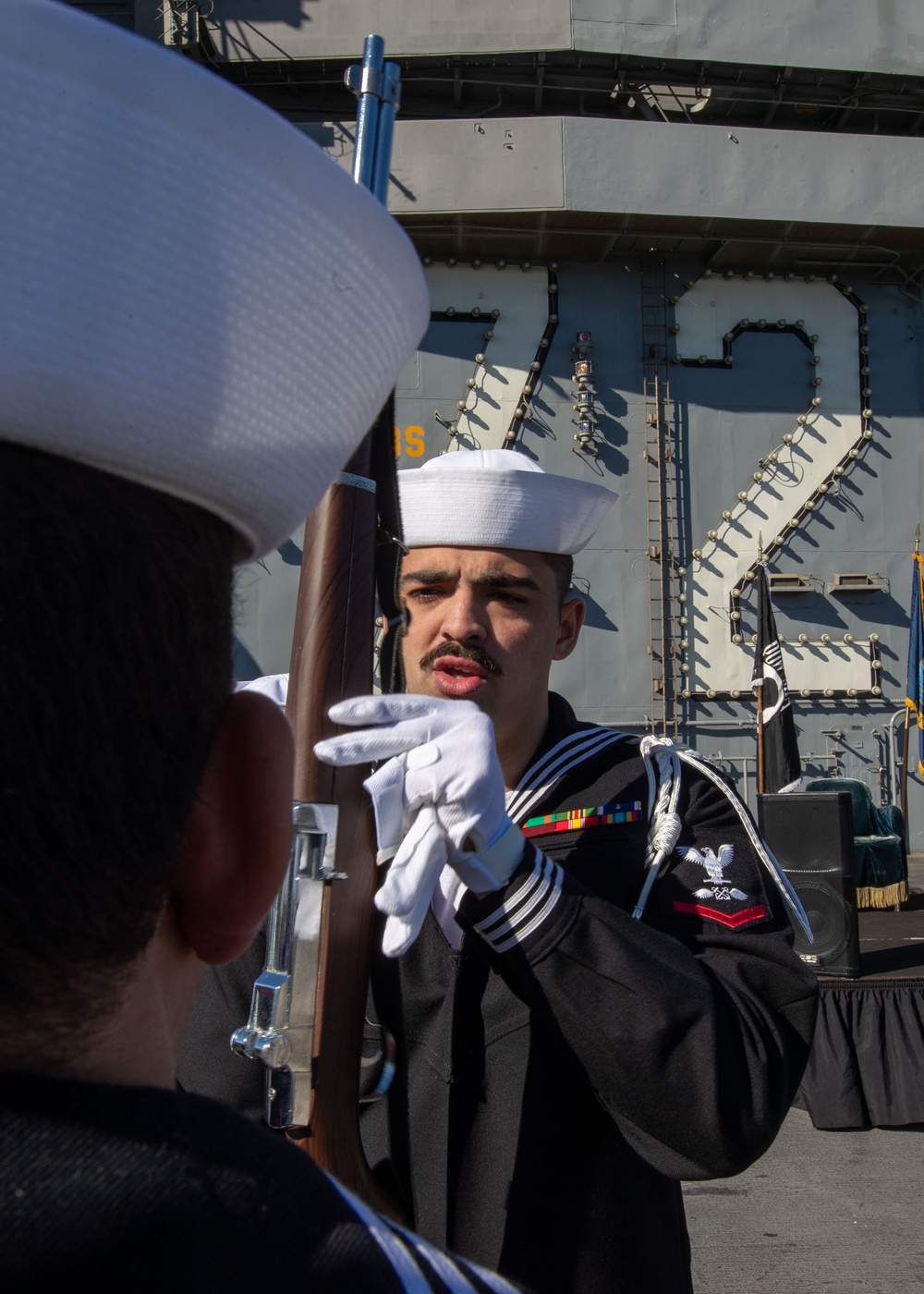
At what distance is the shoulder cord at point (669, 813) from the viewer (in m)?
1.49

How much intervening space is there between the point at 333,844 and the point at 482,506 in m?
0.74

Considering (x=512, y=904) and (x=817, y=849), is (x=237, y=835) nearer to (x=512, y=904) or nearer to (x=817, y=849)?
(x=512, y=904)

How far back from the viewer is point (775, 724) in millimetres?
8125

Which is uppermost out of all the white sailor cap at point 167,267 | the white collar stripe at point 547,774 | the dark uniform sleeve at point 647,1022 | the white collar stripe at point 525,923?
the white sailor cap at point 167,267

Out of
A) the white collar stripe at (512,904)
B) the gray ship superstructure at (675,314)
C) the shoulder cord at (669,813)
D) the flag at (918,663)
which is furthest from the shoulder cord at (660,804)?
the gray ship superstructure at (675,314)

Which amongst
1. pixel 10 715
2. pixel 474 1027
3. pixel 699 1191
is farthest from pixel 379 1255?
pixel 699 1191

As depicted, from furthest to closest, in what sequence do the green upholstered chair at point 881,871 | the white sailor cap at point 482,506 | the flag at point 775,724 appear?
the flag at point 775,724
the green upholstered chair at point 881,871
the white sailor cap at point 482,506

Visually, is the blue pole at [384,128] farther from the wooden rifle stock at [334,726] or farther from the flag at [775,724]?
the flag at [775,724]

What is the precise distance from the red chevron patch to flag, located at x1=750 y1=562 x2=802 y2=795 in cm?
675

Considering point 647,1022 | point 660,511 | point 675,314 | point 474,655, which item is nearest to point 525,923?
point 647,1022

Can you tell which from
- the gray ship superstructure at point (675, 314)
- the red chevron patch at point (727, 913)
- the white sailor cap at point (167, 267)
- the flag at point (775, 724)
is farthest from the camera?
the gray ship superstructure at point (675, 314)

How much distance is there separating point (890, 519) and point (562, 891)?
436 inches

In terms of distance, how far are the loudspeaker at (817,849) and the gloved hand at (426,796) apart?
428 centimetres

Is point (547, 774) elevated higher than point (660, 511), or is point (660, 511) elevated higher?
point (660, 511)
